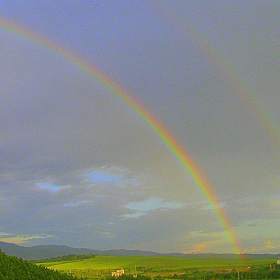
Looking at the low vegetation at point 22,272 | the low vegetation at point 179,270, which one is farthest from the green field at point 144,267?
the low vegetation at point 22,272

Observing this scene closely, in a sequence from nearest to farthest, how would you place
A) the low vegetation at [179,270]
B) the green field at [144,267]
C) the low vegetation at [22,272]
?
1. the low vegetation at [22,272]
2. the low vegetation at [179,270]
3. the green field at [144,267]

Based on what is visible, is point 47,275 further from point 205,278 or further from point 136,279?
point 205,278

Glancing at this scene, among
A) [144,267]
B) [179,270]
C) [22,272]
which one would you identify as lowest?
[179,270]

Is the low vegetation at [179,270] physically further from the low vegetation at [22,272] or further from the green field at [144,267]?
the low vegetation at [22,272]

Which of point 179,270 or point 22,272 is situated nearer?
point 22,272

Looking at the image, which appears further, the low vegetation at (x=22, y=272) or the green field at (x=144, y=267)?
the green field at (x=144, y=267)

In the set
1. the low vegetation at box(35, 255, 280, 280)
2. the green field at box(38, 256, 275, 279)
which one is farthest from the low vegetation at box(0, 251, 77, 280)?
the green field at box(38, 256, 275, 279)

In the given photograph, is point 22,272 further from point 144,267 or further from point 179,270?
point 144,267

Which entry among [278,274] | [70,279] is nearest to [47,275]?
[70,279]

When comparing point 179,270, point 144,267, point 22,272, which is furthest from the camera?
point 144,267

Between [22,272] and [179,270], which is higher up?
[22,272]

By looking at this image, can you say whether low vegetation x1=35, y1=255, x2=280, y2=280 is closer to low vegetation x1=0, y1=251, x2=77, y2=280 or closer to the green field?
the green field

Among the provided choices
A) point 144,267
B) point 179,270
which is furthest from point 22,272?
point 144,267
